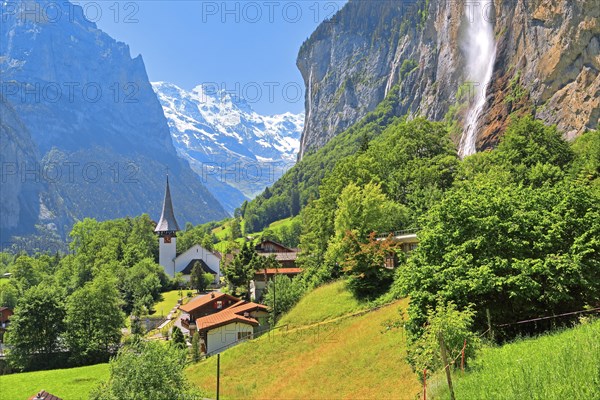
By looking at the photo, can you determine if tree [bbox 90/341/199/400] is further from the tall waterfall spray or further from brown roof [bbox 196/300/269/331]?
the tall waterfall spray

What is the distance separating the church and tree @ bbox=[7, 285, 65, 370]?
146 ft

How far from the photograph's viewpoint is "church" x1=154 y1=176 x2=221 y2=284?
11319 centimetres

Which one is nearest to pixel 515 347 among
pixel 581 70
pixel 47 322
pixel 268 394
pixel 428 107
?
pixel 268 394

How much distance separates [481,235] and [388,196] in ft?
115

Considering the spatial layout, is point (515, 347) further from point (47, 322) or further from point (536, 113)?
point (536, 113)

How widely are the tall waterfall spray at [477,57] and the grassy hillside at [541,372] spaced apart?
8627cm

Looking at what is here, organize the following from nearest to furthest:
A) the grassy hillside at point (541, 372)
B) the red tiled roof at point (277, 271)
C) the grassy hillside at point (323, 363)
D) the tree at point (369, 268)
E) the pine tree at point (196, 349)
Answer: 1. the grassy hillside at point (541, 372)
2. the grassy hillside at point (323, 363)
3. the tree at point (369, 268)
4. the pine tree at point (196, 349)
5. the red tiled roof at point (277, 271)

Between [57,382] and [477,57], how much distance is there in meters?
106

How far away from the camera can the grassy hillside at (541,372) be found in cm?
1262

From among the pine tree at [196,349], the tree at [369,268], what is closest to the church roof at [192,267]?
the pine tree at [196,349]

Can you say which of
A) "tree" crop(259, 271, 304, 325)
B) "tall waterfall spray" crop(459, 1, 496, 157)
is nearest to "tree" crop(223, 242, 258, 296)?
"tree" crop(259, 271, 304, 325)

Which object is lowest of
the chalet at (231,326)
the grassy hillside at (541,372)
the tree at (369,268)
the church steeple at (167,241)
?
the chalet at (231,326)

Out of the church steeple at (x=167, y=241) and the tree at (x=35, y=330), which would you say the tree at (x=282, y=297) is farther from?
the church steeple at (x=167, y=241)

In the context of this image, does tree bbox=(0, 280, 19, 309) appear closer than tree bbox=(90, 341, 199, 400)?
No
